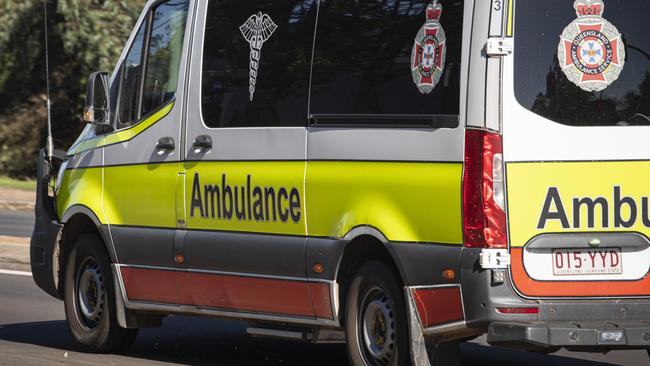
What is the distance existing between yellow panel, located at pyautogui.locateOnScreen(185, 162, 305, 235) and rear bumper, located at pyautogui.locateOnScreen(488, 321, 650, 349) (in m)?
1.60

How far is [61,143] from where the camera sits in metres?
32.2

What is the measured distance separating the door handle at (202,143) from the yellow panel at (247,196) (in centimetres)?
9

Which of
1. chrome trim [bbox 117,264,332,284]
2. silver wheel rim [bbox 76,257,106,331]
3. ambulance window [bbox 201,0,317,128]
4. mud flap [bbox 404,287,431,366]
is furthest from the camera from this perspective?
silver wheel rim [bbox 76,257,106,331]

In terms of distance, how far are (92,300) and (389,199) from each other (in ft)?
10.6

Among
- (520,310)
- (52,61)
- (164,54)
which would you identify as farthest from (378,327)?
(52,61)

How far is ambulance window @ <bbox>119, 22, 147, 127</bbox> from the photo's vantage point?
9.84 meters

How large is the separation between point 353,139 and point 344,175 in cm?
20

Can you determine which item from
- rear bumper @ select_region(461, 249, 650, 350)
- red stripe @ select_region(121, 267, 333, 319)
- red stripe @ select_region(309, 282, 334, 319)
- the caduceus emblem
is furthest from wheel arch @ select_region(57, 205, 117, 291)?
rear bumper @ select_region(461, 249, 650, 350)

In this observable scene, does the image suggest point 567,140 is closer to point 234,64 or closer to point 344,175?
point 344,175

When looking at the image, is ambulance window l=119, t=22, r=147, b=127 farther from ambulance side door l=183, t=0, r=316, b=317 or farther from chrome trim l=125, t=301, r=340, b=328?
chrome trim l=125, t=301, r=340, b=328

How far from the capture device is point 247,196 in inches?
341

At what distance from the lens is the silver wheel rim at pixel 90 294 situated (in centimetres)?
1002

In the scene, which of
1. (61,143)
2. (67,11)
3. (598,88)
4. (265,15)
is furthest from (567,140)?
(61,143)

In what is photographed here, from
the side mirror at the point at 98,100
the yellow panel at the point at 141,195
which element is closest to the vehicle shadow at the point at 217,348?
the yellow panel at the point at 141,195
